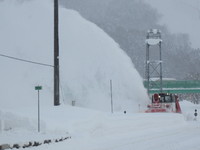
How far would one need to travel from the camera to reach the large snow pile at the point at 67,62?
26250mm

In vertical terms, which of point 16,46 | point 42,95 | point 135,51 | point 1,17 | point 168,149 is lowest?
point 168,149

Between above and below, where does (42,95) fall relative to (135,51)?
below

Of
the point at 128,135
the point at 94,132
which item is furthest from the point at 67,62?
the point at 94,132

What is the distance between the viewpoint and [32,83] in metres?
25.9

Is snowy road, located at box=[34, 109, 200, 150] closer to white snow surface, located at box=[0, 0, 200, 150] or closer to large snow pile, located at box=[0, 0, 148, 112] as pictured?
white snow surface, located at box=[0, 0, 200, 150]

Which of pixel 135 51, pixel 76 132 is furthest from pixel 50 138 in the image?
pixel 135 51

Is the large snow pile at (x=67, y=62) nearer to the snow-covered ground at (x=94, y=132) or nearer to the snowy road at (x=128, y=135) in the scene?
the snowy road at (x=128, y=135)

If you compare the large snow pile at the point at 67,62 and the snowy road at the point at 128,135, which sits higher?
the large snow pile at the point at 67,62

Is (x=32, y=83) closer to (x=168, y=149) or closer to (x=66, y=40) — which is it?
(x=66, y=40)

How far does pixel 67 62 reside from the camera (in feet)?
93.6

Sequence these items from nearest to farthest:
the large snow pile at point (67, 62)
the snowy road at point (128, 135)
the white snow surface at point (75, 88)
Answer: the snowy road at point (128, 135) < the white snow surface at point (75, 88) < the large snow pile at point (67, 62)

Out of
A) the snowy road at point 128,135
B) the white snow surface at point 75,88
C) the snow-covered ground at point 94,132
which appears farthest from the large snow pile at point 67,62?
the snow-covered ground at point 94,132

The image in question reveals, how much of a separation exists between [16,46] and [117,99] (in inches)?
299

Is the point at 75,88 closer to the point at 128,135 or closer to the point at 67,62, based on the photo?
the point at 67,62
